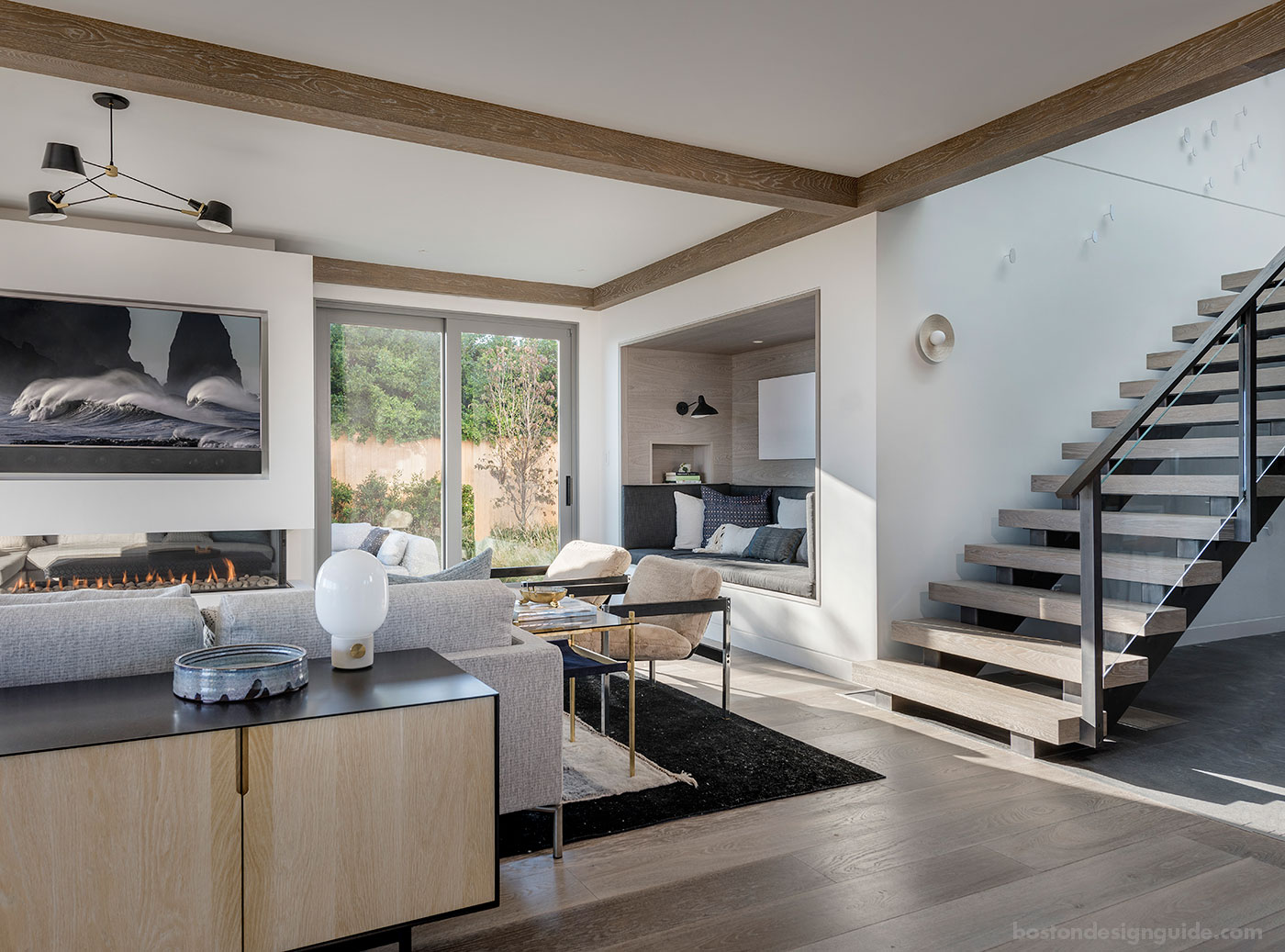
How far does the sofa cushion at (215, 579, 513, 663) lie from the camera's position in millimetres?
2238

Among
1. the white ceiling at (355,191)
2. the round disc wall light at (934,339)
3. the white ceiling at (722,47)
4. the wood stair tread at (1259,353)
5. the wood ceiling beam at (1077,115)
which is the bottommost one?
the wood stair tread at (1259,353)

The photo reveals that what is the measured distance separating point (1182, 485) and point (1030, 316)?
5.82ft

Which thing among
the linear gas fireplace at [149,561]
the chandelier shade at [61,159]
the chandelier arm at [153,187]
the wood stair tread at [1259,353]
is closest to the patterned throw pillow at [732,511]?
the linear gas fireplace at [149,561]

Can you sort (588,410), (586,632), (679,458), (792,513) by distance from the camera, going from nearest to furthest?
(586,632) < (792,513) < (588,410) < (679,458)

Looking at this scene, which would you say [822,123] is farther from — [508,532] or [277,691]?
[508,532]

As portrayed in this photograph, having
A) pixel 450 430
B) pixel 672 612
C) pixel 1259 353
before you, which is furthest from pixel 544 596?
pixel 450 430

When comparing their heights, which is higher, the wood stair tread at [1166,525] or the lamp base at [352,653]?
the wood stair tread at [1166,525]

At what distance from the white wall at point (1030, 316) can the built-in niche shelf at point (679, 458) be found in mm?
3045

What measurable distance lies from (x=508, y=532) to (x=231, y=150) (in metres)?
3.67

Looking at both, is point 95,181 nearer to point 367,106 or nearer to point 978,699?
point 367,106

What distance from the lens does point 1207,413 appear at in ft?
12.2

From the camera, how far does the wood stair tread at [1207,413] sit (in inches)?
144

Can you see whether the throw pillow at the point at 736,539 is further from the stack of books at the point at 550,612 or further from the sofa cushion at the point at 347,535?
the stack of books at the point at 550,612

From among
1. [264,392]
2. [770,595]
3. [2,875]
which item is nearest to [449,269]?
[264,392]
